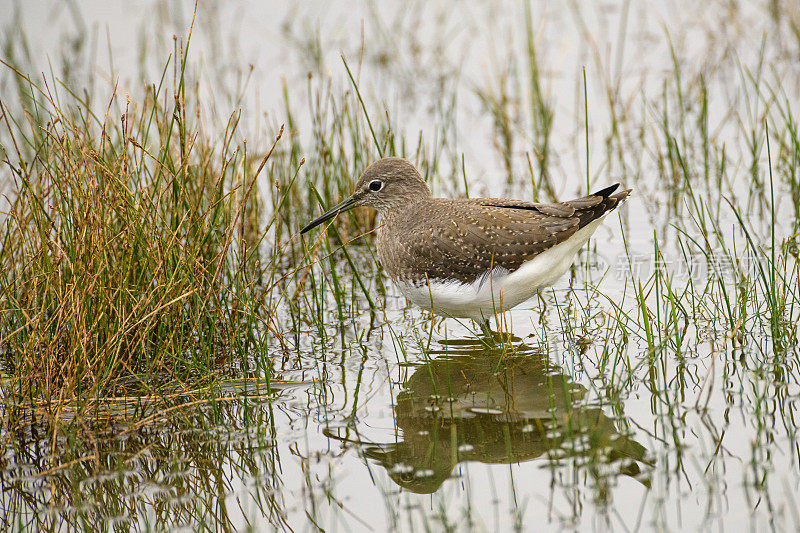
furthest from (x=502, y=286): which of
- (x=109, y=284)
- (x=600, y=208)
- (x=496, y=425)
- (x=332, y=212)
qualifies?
(x=109, y=284)

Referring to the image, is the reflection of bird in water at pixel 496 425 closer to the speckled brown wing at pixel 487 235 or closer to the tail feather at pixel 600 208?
the speckled brown wing at pixel 487 235

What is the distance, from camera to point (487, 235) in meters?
6.02

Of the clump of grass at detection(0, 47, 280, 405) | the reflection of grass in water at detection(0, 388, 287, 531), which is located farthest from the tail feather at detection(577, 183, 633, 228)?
the reflection of grass in water at detection(0, 388, 287, 531)

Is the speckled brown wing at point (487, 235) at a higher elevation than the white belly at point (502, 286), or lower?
higher

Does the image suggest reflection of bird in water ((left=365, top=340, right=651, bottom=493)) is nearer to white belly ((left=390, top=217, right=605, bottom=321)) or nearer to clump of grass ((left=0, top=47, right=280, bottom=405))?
white belly ((left=390, top=217, right=605, bottom=321))

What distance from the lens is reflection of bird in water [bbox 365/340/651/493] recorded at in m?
4.50

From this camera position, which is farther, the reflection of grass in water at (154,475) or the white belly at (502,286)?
the white belly at (502,286)

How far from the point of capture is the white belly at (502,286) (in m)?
5.99

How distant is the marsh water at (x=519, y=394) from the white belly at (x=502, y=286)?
0.67 ft

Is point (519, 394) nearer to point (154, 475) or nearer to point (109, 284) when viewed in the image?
point (154, 475)

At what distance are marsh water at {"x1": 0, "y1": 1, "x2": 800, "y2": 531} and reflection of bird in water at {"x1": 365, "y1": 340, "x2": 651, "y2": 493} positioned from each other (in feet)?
0.05

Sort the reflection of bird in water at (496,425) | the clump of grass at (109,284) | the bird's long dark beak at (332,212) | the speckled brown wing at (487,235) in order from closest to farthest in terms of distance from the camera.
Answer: the reflection of bird in water at (496,425), the clump of grass at (109,284), the speckled brown wing at (487,235), the bird's long dark beak at (332,212)

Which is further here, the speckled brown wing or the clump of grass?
the speckled brown wing

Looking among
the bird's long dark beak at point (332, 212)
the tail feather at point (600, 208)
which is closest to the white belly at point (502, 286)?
the tail feather at point (600, 208)
